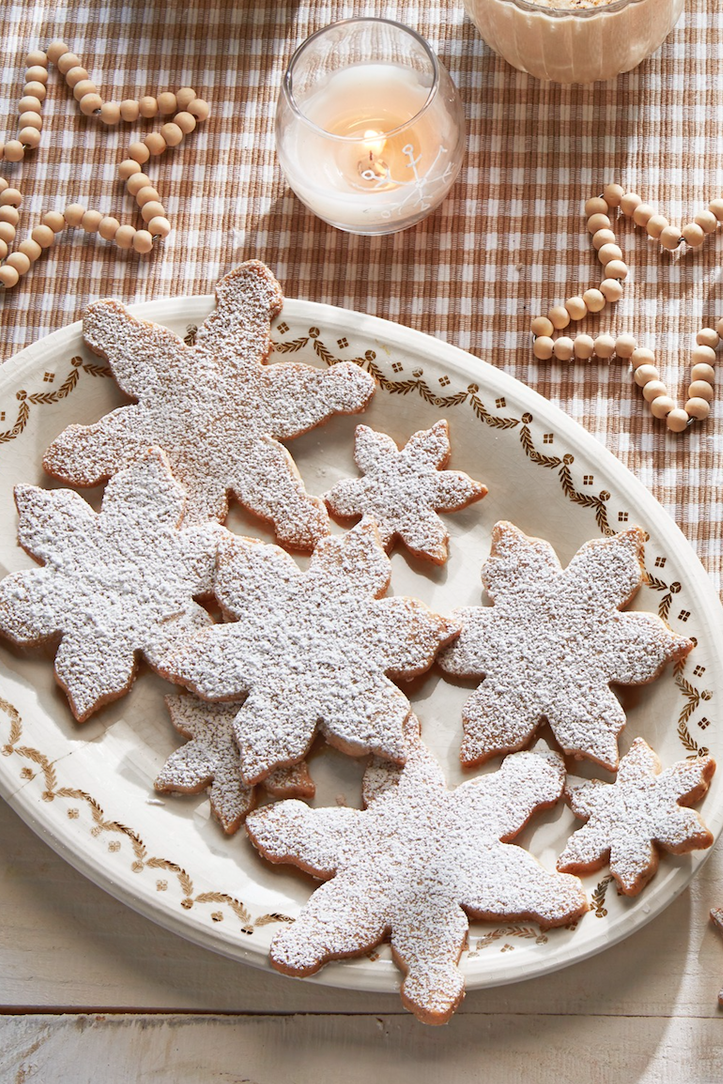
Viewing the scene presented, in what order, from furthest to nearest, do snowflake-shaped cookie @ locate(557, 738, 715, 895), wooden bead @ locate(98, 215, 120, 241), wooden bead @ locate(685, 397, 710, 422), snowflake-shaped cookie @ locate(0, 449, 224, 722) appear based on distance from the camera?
wooden bead @ locate(98, 215, 120, 241), wooden bead @ locate(685, 397, 710, 422), snowflake-shaped cookie @ locate(0, 449, 224, 722), snowflake-shaped cookie @ locate(557, 738, 715, 895)

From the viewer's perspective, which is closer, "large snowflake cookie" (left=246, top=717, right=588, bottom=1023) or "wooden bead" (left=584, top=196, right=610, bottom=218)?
"large snowflake cookie" (left=246, top=717, right=588, bottom=1023)

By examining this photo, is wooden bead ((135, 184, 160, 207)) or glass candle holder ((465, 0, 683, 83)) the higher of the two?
glass candle holder ((465, 0, 683, 83))

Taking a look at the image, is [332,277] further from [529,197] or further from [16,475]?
[16,475]

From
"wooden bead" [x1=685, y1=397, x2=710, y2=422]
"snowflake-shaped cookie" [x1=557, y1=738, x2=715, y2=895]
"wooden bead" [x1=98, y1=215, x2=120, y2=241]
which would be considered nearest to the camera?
"snowflake-shaped cookie" [x1=557, y1=738, x2=715, y2=895]

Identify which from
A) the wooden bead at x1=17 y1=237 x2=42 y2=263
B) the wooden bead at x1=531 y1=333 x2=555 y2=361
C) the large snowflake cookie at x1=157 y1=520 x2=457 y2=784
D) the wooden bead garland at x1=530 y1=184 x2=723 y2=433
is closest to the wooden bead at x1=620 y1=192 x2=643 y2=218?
the wooden bead garland at x1=530 y1=184 x2=723 y2=433

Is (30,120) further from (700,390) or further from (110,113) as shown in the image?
(700,390)

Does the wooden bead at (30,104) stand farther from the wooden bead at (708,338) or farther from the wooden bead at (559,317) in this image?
the wooden bead at (708,338)

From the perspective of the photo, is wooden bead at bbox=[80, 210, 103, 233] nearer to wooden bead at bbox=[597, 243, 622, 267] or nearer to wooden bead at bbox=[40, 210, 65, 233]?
wooden bead at bbox=[40, 210, 65, 233]

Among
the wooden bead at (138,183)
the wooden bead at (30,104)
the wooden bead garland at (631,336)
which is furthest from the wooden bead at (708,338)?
the wooden bead at (30,104)
